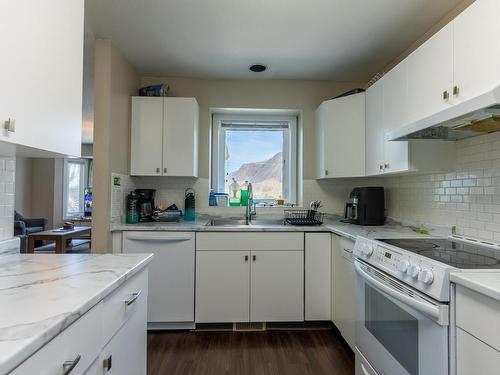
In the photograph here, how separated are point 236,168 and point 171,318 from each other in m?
1.63

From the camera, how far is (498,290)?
83 centimetres

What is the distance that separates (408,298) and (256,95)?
236 cm

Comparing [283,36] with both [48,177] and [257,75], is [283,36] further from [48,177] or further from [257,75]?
[48,177]

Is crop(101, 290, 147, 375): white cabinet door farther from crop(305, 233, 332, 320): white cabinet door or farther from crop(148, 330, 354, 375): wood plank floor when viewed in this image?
crop(305, 233, 332, 320): white cabinet door

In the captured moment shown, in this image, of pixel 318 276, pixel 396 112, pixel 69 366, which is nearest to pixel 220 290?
pixel 318 276

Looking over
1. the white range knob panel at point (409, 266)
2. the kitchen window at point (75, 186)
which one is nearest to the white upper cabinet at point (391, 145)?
the white range knob panel at point (409, 266)

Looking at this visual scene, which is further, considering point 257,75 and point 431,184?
point 257,75

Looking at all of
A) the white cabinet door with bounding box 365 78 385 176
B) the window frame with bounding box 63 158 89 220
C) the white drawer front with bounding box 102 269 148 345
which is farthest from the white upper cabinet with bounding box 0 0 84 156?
the window frame with bounding box 63 158 89 220

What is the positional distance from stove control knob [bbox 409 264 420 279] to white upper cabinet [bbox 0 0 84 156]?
4.94ft

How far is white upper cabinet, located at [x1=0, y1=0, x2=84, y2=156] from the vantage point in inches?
35.1

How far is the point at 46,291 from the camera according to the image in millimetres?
810

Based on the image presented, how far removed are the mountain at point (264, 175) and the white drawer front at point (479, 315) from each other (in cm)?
228

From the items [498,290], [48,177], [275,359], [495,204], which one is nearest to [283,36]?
[495,204]

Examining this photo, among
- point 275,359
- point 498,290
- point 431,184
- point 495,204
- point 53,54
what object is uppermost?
point 53,54
